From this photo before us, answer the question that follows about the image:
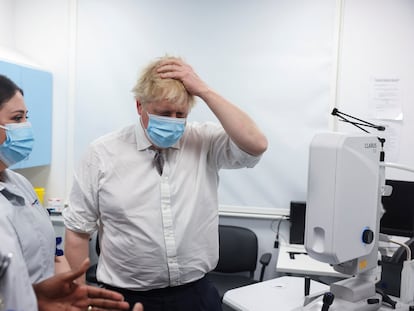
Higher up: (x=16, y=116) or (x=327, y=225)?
(x=16, y=116)

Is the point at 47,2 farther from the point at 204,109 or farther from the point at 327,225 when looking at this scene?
the point at 327,225

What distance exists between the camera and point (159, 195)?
147cm

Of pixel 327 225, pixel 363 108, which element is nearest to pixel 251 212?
pixel 363 108

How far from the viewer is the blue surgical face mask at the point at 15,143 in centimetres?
137

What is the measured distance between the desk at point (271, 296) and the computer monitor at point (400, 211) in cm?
88

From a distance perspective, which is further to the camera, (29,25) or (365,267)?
(29,25)

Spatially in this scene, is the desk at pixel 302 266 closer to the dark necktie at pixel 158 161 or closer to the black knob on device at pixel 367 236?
the black knob on device at pixel 367 236

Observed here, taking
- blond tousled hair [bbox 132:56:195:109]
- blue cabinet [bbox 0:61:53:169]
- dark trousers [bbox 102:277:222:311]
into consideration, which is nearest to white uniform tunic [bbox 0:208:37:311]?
dark trousers [bbox 102:277:222:311]

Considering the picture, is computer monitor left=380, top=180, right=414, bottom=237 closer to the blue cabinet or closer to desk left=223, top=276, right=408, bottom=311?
desk left=223, top=276, right=408, bottom=311

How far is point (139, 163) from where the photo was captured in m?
1.51

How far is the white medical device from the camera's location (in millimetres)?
1172

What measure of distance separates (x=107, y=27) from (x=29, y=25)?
0.67 meters

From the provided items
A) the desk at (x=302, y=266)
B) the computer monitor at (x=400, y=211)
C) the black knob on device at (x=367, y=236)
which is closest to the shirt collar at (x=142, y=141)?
the black knob on device at (x=367, y=236)

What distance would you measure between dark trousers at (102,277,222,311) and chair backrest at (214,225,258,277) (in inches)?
60.3
